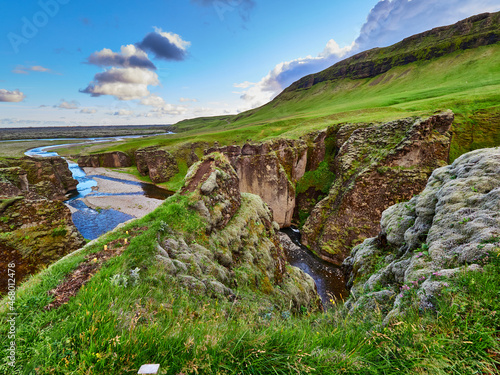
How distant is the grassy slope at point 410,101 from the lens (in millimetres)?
33125

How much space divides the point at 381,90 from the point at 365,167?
110m

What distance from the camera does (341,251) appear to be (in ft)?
88.4

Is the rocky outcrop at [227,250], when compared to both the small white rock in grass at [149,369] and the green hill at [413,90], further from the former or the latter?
the green hill at [413,90]

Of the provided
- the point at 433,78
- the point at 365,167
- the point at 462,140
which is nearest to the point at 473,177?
the point at 365,167

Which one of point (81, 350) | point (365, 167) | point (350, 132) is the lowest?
point (365, 167)

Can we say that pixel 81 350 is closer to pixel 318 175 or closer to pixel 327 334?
pixel 327 334

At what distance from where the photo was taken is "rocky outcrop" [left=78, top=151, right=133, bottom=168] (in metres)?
80.2

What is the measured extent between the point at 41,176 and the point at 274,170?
1963 inches

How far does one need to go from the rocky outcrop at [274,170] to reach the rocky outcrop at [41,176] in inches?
1363

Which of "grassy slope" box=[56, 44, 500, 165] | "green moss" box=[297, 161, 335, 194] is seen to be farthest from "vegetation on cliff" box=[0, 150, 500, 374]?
"grassy slope" box=[56, 44, 500, 165]

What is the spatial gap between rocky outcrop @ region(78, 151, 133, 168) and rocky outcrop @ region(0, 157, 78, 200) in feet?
104

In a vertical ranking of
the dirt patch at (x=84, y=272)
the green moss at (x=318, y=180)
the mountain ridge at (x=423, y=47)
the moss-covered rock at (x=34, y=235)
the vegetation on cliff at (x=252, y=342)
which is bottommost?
the green moss at (x=318, y=180)

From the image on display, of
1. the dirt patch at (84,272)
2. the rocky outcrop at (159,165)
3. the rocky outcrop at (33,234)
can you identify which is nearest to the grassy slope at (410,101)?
the rocky outcrop at (159,165)

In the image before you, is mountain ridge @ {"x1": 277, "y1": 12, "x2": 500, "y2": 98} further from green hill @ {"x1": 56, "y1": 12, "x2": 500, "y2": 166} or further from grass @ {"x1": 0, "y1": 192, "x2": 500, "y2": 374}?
grass @ {"x1": 0, "y1": 192, "x2": 500, "y2": 374}
